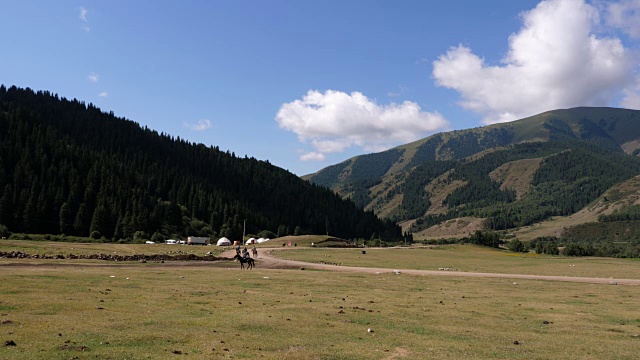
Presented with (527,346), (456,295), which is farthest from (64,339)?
(456,295)

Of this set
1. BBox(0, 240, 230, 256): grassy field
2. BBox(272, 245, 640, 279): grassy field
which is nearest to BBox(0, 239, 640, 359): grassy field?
BBox(272, 245, 640, 279): grassy field

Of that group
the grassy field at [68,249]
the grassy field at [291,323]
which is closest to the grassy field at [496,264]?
the grassy field at [68,249]

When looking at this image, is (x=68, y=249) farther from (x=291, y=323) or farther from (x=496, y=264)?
(x=496, y=264)

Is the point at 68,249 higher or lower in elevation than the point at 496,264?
higher

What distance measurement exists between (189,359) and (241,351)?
1738 mm

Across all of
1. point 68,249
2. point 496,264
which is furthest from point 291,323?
point 496,264

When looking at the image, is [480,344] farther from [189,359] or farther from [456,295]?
[456,295]

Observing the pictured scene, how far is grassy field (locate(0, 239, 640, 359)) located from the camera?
1406 cm

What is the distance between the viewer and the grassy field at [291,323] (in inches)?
554

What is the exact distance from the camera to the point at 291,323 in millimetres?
18844

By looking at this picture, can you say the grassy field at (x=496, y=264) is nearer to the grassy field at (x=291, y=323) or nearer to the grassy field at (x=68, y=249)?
the grassy field at (x=68, y=249)

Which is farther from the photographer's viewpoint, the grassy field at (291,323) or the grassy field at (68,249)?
the grassy field at (68,249)

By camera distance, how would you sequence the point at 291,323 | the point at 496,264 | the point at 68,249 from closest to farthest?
the point at 291,323 → the point at 68,249 → the point at 496,264

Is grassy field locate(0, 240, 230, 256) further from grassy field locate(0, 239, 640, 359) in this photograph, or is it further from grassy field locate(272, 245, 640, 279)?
grassy field locate(0, 239, 640, 359)
